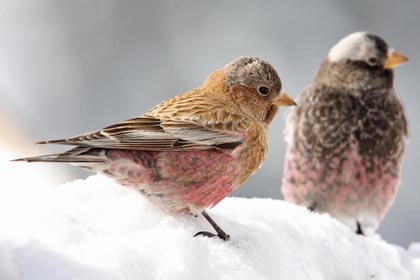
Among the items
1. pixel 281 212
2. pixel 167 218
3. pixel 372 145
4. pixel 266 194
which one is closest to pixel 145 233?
pixel 167 218

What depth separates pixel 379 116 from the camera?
3811mm

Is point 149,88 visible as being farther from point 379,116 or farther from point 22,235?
point 22,235

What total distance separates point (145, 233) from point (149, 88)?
9.00ft

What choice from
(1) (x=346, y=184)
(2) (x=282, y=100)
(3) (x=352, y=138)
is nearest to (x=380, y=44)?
(3) (x=352, y=138)

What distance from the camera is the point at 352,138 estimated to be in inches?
147

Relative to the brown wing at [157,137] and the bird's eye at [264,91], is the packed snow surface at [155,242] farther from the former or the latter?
the bird's eye at [264,91]

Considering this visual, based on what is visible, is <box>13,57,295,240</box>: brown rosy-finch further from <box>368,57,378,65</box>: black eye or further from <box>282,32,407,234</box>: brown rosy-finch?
<box>368,57,378,65</box>: black eye

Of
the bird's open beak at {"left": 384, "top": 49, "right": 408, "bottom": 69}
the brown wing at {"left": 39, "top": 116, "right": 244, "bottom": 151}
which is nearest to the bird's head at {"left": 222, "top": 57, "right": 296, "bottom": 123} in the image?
the brown wing at {"left": 39, "top": 116, "right": 244, "bottom": 151}

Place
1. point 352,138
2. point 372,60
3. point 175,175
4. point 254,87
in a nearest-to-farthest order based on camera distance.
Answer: point 175,175
point 254,87
point 352,138
point 372,60

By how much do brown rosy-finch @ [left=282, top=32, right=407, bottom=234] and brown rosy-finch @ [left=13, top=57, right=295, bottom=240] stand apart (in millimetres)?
1497

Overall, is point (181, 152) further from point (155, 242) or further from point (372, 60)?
point (372, 60)

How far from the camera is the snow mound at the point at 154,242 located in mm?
1688

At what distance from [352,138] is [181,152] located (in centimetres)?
186

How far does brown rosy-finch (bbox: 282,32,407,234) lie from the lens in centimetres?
376
